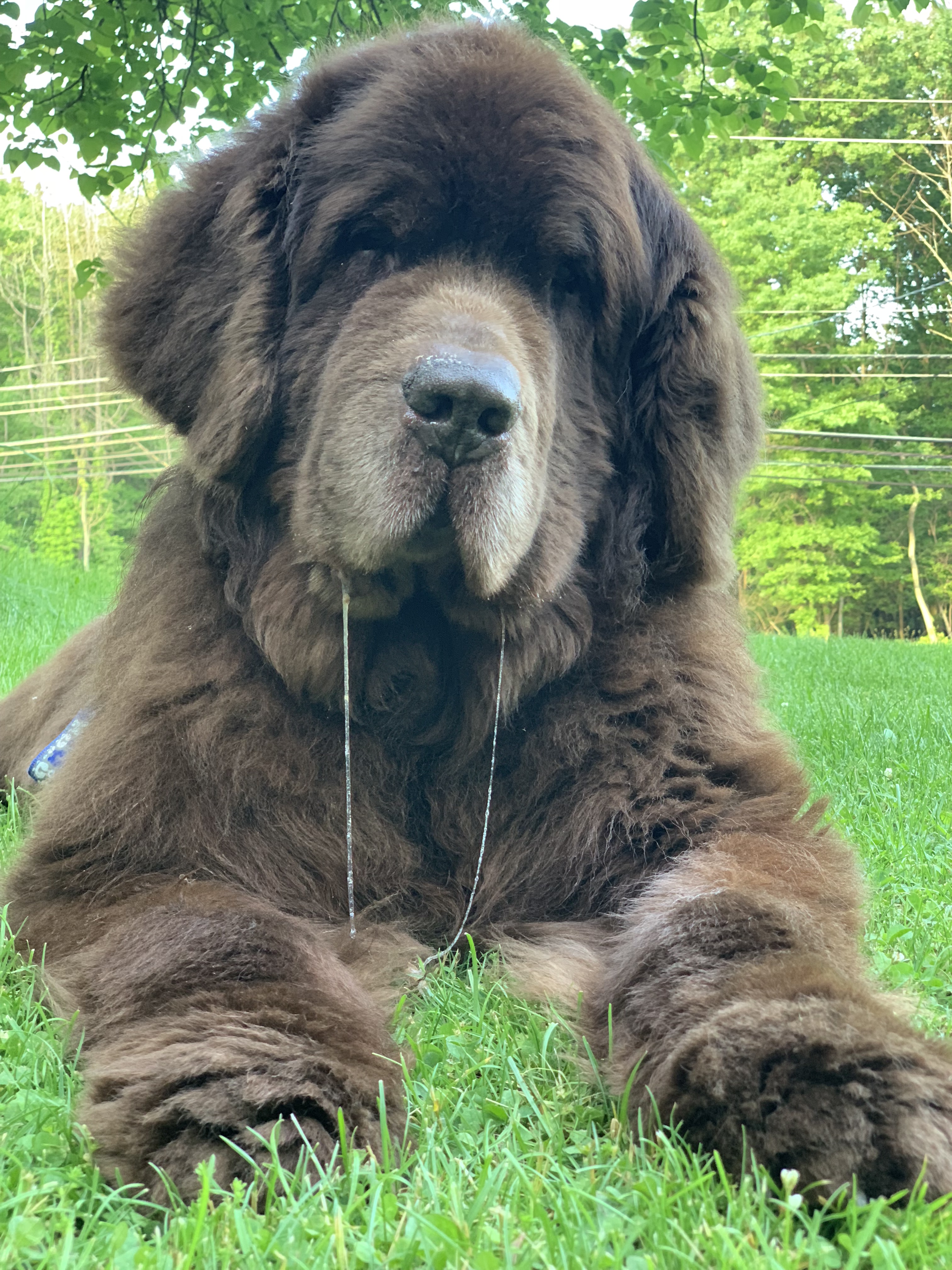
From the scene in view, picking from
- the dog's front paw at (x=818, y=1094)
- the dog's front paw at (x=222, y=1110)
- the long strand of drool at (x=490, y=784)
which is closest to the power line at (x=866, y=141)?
the long strand of drool at (x=490, y=784)

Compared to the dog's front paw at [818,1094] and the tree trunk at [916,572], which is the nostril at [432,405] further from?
the tree trunk at [916,572]

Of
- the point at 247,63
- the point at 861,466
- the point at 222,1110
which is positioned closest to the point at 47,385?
the point at 247,63

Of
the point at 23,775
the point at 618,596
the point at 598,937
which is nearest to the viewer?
the point at 598,937

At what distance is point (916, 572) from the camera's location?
80.4 feet

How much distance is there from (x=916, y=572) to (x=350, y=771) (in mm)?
24283

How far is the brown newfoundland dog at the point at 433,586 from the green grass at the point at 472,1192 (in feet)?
0.39

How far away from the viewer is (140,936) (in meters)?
1.77

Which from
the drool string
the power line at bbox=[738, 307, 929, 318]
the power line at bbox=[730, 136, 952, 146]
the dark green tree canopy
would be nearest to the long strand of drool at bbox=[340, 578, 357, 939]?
the drool string

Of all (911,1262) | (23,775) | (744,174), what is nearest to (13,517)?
(744,174)

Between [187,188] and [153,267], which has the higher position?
[187,188]

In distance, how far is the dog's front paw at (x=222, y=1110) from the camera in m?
1.31

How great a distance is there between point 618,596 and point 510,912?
0.75 m

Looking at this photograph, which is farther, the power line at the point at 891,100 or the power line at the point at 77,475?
the power line at the point at 891,100

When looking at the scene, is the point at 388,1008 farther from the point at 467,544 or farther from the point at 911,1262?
the point at 911,1262
